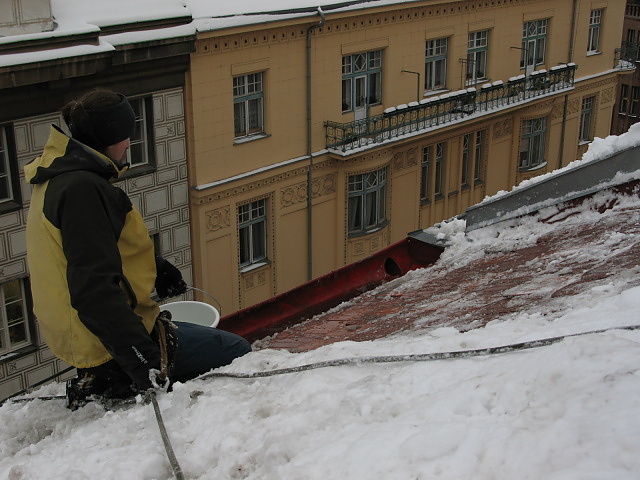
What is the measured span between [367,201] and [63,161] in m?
18.6

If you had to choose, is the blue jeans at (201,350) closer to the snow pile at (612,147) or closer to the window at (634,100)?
the snow pile at (612,147)

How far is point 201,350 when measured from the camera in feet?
18.7

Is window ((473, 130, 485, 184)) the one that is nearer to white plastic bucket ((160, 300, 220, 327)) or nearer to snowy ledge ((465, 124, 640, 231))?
snowy ledge ((465, 124, 640, 231))

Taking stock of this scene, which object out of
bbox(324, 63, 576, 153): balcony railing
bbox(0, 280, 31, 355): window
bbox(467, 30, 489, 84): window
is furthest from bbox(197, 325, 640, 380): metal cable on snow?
bbox(467, 30, 489, 84): window

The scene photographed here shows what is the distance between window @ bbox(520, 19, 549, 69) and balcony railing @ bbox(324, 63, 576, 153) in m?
0.54

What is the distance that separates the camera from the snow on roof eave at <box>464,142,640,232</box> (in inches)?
363

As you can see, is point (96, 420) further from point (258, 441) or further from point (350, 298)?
point (350, 298)

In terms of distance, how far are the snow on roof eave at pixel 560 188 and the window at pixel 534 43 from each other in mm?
19169

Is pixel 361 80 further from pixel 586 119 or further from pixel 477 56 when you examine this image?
pixel 586 119

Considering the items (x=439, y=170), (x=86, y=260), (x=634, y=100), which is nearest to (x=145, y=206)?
(x=439, y=170)

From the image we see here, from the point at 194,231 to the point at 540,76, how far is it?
47.1ft

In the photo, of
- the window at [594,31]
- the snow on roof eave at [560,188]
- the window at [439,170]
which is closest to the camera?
the snow on roof eave at [560,188]

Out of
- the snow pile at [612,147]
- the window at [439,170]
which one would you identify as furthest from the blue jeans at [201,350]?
the window at [439,170]

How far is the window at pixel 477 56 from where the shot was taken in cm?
2566
